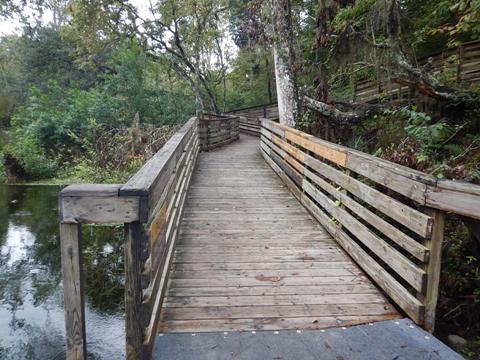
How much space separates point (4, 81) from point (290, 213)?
30.6 metres

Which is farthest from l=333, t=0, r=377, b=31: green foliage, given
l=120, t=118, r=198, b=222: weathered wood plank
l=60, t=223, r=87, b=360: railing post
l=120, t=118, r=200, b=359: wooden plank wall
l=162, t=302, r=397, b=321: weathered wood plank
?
l=60, t=223, r=87, b=360: railing post

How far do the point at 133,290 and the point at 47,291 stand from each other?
154 inches

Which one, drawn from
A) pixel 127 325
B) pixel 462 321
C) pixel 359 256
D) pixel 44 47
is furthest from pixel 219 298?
pixel 44 47

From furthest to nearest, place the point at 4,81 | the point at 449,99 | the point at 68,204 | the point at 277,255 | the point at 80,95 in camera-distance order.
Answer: the point at 4,81 < the point at 80,95 < the point at 449,99 < the point at 277,255 < the point at 68,204

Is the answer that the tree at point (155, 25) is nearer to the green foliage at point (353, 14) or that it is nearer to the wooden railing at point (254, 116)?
the wooden railing at point (254, 116)

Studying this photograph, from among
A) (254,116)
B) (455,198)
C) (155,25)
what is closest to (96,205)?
(455,198)

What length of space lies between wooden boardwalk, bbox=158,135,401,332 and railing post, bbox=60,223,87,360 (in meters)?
0.64

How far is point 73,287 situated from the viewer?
208 centimetres

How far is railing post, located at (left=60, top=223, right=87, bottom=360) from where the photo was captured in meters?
2.05

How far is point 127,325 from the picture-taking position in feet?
7.21

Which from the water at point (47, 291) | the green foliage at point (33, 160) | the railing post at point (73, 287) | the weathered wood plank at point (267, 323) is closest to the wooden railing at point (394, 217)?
the weathered wood plank at point (267, 323)

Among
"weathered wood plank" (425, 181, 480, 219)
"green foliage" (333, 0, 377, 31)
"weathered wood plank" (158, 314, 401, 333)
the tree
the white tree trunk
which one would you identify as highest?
the tree

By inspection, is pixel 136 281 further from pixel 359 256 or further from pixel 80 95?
pixel 80 95

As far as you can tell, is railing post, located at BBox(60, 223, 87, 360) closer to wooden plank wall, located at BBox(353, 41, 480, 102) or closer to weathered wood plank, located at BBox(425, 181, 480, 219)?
weathered wood plank, located at BBox(425, 181, 480, 219)
